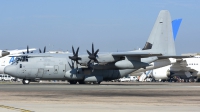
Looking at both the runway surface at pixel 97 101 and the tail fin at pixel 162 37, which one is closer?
the runway surface at pixel 97 101

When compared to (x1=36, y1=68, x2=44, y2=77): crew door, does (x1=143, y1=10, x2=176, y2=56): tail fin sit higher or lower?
higher

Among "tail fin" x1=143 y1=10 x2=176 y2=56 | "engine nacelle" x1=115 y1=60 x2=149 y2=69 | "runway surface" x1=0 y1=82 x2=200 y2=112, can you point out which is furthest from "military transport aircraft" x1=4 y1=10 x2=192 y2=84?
"runway surface" x1=0 y1=82 x2=200 y2=112

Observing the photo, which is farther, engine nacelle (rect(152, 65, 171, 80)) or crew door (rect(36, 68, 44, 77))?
engine nacelle (rect(152, 65, 171, 80))

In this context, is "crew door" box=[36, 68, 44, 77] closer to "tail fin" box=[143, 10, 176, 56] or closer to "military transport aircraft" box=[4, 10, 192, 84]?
"military transport aircraft" box=[4, 10, 192, 84]

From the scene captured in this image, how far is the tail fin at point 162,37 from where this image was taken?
205 ft

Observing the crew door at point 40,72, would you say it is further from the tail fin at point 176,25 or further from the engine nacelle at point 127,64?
the tail fin at point 176,25

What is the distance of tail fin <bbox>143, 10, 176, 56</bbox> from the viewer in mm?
Answer: 62469

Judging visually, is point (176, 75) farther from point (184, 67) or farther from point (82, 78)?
point (82, 78)

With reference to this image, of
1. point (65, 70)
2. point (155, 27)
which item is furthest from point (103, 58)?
point (155, 27)

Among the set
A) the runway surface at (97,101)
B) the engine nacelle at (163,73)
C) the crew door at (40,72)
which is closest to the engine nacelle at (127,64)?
the crew door at (40,72)

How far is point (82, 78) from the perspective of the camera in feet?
197

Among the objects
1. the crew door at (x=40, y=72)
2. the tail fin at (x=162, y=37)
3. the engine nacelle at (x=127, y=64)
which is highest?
the tail fin at (x=162, y=37)

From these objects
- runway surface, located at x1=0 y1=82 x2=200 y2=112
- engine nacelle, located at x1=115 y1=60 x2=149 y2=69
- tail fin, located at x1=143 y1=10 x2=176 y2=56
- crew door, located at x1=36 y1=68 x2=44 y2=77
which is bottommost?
runway surface, located at x1=0 y1=82 x2=200 y2=112

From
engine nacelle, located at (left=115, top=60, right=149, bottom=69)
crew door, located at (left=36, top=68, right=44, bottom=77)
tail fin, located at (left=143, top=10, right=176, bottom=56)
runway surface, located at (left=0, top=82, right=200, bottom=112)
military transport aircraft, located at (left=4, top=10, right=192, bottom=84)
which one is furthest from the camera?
tail fin, located at (left=143, top=10, right=176, bottom=56)
